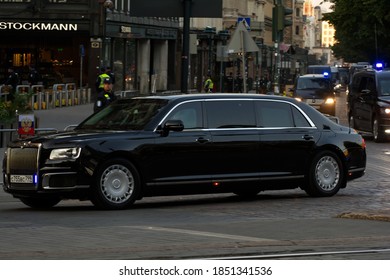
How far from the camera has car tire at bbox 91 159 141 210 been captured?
16.6 meters

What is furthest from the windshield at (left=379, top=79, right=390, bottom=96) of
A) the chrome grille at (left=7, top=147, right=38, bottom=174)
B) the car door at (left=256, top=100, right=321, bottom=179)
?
the chrome grille at (left=7, top=147, right=38, bottom=174)

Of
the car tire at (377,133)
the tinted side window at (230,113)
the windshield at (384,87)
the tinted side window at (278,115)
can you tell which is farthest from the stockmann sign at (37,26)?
the tinted side window at (230,113)

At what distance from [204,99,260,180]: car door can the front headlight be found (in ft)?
6.69

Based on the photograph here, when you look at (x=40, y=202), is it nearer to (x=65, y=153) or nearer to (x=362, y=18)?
(x=65, y=153)

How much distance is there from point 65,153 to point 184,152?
5.77 feet

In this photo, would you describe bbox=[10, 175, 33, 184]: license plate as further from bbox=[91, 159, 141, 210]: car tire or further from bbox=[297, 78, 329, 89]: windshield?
bbox=[297, 78, 329, 89]: windshield

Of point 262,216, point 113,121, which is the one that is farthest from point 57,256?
point 113,121

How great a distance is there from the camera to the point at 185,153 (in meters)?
17.5

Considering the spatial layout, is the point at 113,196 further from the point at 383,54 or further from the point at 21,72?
the point at 383,54

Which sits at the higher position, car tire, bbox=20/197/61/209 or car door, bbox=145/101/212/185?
car door, bbox=145/101/212/185

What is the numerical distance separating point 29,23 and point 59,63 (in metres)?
3.31

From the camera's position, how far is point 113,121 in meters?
17.6
